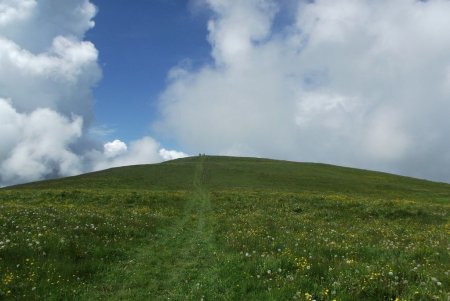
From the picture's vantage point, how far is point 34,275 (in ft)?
38.0

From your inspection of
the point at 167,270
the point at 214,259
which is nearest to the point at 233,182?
the point at 214,259

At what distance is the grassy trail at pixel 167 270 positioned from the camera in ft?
36.6

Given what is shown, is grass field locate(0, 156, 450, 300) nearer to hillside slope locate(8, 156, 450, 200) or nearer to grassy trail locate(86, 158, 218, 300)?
grassy trail locate(86, 158, 218, 300)

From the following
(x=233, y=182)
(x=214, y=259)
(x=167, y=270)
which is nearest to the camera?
(x=167, y=270)

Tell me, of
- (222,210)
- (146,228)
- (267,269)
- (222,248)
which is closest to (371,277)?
(267,269)

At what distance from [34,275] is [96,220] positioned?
364 inches

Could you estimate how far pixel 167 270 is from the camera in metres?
13.7

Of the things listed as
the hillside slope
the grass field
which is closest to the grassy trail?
the grass field

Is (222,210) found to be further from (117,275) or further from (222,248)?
(117,275)

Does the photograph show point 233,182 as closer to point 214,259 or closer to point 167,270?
point 214,259

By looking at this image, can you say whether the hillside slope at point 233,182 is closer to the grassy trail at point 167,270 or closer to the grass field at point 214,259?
the grass field at point 214,259

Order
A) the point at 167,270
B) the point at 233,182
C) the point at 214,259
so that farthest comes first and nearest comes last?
the point at 233,182 → the point at 214,259 → the point at 167,270

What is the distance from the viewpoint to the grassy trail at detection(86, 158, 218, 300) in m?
11.1

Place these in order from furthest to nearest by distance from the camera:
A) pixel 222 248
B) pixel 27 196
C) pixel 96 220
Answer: pixel 27 196, pixel 96 220, pixel 222 248
